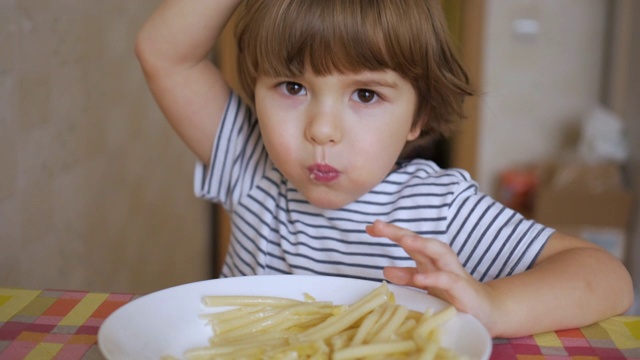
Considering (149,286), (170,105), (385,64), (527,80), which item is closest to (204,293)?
(385,64)


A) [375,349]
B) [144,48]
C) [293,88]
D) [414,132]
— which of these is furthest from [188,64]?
[375,349]

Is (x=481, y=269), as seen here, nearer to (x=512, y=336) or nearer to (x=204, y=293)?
(x=512, y=336)

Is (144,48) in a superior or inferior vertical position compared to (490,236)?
superior

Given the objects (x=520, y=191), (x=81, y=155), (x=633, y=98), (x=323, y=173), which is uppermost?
(x=323, y=173)

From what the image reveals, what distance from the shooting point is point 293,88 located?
0.95m

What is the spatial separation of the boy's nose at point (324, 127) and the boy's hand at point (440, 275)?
0.21 metres

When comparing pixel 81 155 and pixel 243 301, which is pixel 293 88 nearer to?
pixel 243 301

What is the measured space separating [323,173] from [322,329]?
0.99 feet

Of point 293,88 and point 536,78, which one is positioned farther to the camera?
point 536,78

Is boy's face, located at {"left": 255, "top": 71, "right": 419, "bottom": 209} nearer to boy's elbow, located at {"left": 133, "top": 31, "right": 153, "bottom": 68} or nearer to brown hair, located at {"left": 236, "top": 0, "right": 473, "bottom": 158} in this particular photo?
brown hair, located at {"left": 236, "top": 0, "right": 473, "bottom": 158}

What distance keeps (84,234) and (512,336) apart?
3.38 feet

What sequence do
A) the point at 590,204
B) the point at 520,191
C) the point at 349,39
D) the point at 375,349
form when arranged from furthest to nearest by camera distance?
the point at 520,191 → the point at 590,204 → the point at 349,39 → the point at 375,349

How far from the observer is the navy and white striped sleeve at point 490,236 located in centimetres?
92

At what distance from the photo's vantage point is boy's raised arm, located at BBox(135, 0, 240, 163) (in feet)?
3.49
